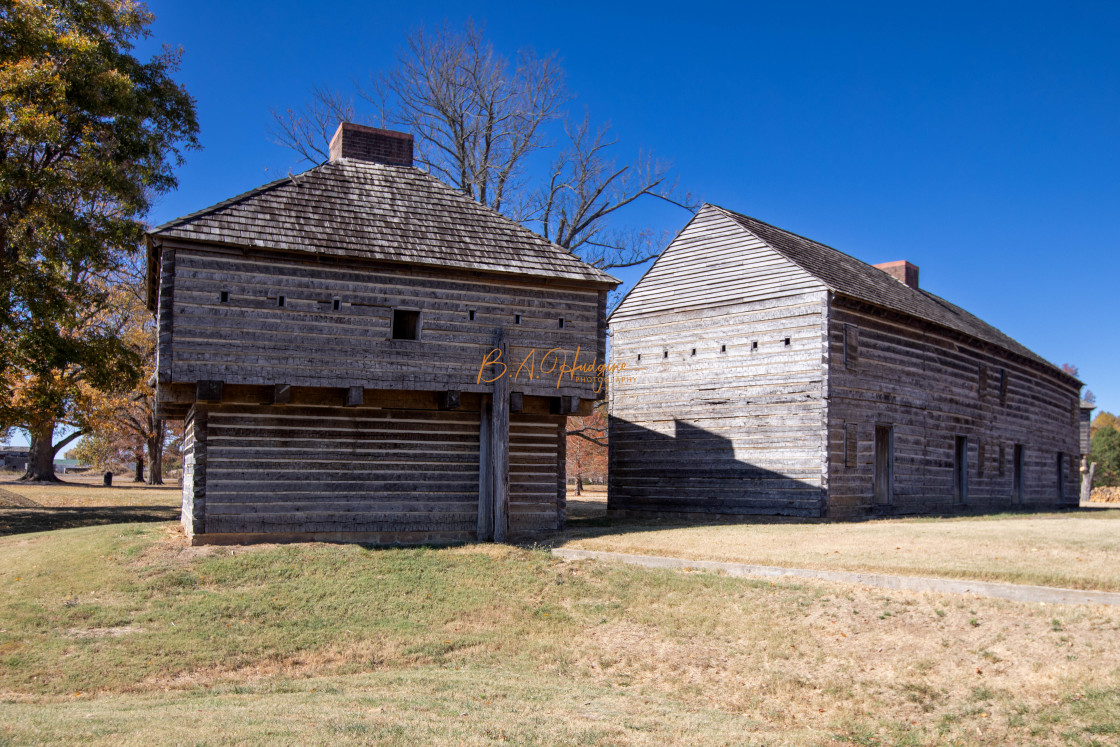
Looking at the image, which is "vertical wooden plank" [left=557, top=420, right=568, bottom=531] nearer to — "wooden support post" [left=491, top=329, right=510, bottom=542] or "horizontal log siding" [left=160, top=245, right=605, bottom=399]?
"horizontal log siding" [left=160, top=245, right=605, bottom=399]

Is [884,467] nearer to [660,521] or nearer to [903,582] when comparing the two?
[660,521]

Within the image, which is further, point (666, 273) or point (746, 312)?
point (666, 273)

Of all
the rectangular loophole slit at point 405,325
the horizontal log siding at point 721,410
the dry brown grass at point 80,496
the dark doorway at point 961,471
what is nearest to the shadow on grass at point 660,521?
the horizontal log siding at point 721,410

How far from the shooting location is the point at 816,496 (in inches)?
835

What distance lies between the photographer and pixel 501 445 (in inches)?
711

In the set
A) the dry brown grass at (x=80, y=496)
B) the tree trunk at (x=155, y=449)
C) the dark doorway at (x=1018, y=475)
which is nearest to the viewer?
the dry brown grass at (x=80, y=496)

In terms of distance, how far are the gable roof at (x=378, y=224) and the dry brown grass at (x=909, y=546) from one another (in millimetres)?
5693

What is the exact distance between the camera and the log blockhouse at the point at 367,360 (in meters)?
16.2

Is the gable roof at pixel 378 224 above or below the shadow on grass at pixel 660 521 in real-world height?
above

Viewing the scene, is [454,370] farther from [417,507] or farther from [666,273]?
[666,273]

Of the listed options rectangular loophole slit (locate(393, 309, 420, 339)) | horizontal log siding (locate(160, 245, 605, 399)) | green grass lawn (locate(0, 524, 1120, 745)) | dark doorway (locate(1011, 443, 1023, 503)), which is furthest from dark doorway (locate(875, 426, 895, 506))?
rectangular loophole slit (locate(393, 309, 420, 339))

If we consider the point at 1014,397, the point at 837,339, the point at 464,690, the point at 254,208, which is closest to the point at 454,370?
the point at 254,208

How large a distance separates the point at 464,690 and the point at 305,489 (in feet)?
26.5

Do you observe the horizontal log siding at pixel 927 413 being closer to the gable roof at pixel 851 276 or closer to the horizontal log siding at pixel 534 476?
the gable roof at pixel 851 276
